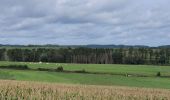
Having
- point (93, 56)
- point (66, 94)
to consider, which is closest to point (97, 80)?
point (66, 94)

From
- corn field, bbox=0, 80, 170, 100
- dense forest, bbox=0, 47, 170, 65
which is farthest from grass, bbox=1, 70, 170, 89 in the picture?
dense forest, bbox=0, 47, 170, 65

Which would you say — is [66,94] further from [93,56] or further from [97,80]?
[93,56]

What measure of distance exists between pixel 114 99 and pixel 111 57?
16105 cm

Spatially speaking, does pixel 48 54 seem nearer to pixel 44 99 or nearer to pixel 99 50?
pixel 99 50

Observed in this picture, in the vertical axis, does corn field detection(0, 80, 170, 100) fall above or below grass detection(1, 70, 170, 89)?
above

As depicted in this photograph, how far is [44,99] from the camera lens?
738 inches

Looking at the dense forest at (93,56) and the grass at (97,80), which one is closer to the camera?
the grass at (97,80)

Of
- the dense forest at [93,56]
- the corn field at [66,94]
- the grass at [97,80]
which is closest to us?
the corn field at [66,94]

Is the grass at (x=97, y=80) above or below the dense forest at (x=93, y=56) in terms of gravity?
below

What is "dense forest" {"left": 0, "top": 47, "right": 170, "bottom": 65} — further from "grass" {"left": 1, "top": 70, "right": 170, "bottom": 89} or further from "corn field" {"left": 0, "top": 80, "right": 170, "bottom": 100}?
"corn field" {"left": 0, "top": 80, "right": 170, "bottom": 100}

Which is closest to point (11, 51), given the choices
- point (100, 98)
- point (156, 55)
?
point (156, 55)

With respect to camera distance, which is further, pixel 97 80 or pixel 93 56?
pixel 93 56

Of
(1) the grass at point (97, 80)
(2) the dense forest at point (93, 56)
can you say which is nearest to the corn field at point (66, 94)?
(1) the grass at point (97, 80)

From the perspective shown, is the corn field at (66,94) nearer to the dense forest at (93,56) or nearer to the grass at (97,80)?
the grass at (97,80)
